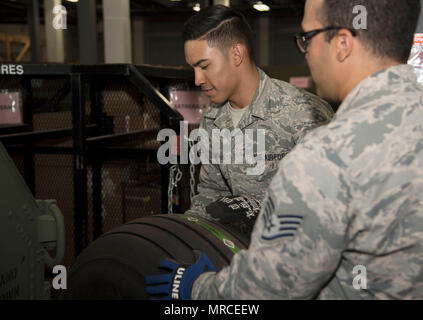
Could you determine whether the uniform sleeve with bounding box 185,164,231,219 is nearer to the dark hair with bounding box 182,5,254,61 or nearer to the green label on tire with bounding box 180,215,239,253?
the green label on tire with bounding box 180,215,239,253

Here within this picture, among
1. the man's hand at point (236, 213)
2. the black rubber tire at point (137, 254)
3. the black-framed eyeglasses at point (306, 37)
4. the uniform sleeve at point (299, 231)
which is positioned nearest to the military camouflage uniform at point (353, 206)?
the uniform sleeve at point (299, 231)

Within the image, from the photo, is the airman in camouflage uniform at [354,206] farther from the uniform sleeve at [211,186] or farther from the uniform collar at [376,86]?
the uniform sleeve at [211,186]

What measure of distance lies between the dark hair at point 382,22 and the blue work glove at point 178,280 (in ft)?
2.49

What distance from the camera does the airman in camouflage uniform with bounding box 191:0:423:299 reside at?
3.10 ft

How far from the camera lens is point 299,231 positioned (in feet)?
3.18

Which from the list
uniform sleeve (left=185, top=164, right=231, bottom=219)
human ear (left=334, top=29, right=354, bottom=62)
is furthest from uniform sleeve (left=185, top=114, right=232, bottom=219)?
human ear (left=334, top=29, right=354, bottom=62)

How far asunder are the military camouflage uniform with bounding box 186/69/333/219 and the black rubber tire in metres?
0.40

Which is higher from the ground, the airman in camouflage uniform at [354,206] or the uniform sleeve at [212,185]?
the airman in camouflage uniform at [354,206]

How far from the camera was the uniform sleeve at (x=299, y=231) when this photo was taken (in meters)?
0.95

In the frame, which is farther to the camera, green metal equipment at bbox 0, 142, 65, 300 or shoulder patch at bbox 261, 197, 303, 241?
green metal equipment at bbox 0, 142, 65, 300

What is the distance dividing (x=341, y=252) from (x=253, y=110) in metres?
1.37

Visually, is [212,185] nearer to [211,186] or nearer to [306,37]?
[211,186]

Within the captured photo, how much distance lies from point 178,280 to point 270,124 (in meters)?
1.14

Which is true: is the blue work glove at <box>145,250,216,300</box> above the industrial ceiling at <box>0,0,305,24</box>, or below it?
below
